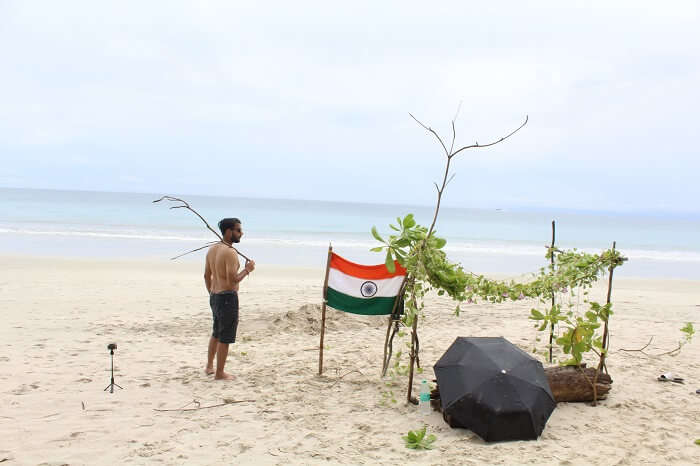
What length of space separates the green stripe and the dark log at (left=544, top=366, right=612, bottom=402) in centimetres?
189

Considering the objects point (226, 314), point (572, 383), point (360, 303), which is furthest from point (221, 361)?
point (572, 383)

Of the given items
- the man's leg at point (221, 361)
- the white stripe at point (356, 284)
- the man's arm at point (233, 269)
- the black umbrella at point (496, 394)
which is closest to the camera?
the black umbrella at point (496, 394)

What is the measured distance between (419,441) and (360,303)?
6.55ft

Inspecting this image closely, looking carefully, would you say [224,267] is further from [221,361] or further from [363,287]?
[363,287]

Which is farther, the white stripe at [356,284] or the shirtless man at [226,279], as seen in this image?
the white stripe at [356,284]

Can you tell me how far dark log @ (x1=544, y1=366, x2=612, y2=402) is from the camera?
543cm

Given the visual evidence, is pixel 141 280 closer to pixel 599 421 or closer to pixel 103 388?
pixel 103 388

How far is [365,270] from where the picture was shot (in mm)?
6145

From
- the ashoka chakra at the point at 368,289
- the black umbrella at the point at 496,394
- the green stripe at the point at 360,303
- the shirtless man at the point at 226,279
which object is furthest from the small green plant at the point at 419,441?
the shirtless man at the point at 226,279

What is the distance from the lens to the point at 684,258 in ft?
104

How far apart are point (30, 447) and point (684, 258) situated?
3584cm

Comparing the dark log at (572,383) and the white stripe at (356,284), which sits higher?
the white stripe at (356,284)

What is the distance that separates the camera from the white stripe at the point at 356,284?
240 inches

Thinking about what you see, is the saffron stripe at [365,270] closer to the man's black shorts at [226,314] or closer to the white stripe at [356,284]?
the white stripe at [356,284]
